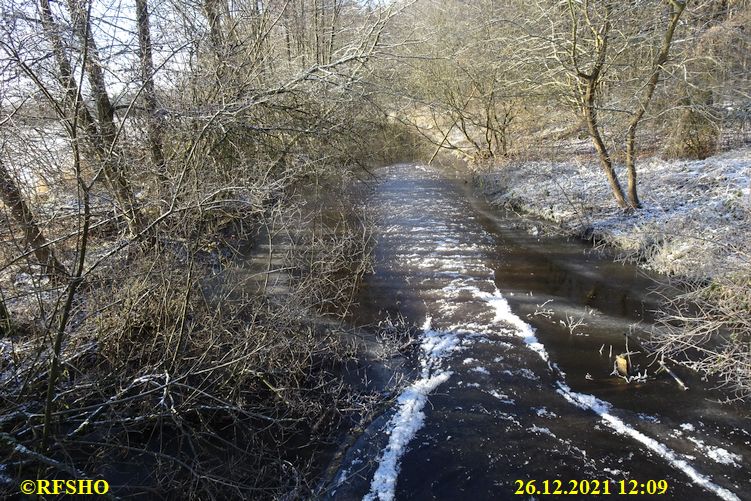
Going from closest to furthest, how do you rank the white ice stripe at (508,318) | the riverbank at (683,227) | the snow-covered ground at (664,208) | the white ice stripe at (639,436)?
1. the white ice stripe at (639,436)
2. the riverbank at (683,227)
3. the white ice stripe at (508,318)
4. the snow-covered ground at (664,208)

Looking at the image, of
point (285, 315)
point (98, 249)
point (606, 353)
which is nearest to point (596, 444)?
point (606, 353)

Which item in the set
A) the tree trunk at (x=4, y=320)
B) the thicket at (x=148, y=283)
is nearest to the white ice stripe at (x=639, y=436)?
the thicket at (x=148, y=283)

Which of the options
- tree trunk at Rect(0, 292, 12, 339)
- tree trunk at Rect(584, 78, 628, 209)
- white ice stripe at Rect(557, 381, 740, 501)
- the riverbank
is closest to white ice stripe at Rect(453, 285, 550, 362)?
white ice stripe at Rect(557, 381, 740, 501)

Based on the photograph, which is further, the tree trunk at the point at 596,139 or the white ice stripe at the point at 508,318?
the tree trunk at the point at 596,139

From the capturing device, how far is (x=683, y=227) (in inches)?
336

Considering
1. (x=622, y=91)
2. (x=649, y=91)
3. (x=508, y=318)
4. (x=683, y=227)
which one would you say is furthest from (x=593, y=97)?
(x=508, y=318)

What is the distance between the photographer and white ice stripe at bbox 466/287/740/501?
13.1 ft

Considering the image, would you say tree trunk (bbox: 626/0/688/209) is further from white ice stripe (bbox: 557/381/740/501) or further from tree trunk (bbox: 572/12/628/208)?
white ice stripe (bbox: 557/381/740/501)

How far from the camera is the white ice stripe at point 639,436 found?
396 centimetres

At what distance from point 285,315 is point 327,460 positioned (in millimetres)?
1757

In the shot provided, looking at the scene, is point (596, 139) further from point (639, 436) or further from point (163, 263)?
point (163, 263)

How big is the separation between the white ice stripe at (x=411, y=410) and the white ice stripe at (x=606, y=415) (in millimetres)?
1023

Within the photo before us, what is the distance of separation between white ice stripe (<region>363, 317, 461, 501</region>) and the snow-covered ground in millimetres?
3546

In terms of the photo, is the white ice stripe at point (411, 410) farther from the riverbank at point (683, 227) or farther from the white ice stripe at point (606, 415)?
the riverbank at point (683, 227)
